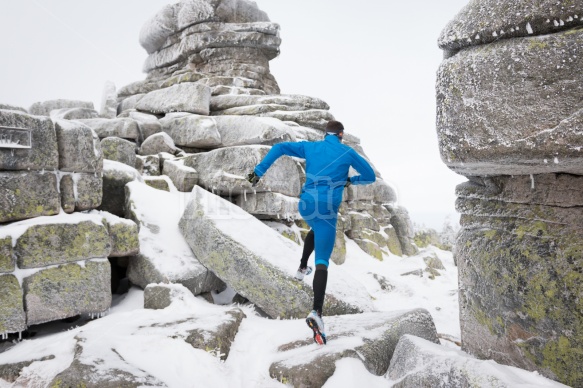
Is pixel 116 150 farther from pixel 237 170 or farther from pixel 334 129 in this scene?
pixel 334 129

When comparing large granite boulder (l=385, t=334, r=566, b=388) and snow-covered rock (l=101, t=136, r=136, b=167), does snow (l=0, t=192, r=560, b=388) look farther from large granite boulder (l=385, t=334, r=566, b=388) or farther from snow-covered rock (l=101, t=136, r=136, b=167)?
snow-covered rock (l=101, t=136, r=136, b=167)

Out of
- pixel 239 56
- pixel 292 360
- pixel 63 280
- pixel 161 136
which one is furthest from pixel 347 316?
pixel 239 56

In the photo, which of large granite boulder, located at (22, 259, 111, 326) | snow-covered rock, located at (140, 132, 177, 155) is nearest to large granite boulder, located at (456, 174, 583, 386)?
large granite boulder, located at (22, 259, 111, 326)

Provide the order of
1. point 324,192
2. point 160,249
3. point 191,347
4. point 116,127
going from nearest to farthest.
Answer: point 191,347
point 324,192
point 160,249
point 116,127

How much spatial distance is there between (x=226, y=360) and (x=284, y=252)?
123 inches

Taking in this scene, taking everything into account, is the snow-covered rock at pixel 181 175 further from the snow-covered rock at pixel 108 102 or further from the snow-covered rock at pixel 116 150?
the snow-covered rock at pixel 108 102

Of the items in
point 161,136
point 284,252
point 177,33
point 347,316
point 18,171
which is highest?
point 177,33

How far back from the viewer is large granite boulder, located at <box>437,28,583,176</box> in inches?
115

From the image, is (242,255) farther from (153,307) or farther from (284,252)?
(153,307)

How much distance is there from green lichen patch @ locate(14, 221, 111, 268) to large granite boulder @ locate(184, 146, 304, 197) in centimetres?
431

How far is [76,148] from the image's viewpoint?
6.94 metres

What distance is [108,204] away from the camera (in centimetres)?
887

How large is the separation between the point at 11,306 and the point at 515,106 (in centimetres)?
747

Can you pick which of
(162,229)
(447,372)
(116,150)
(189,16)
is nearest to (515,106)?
(447,372)
